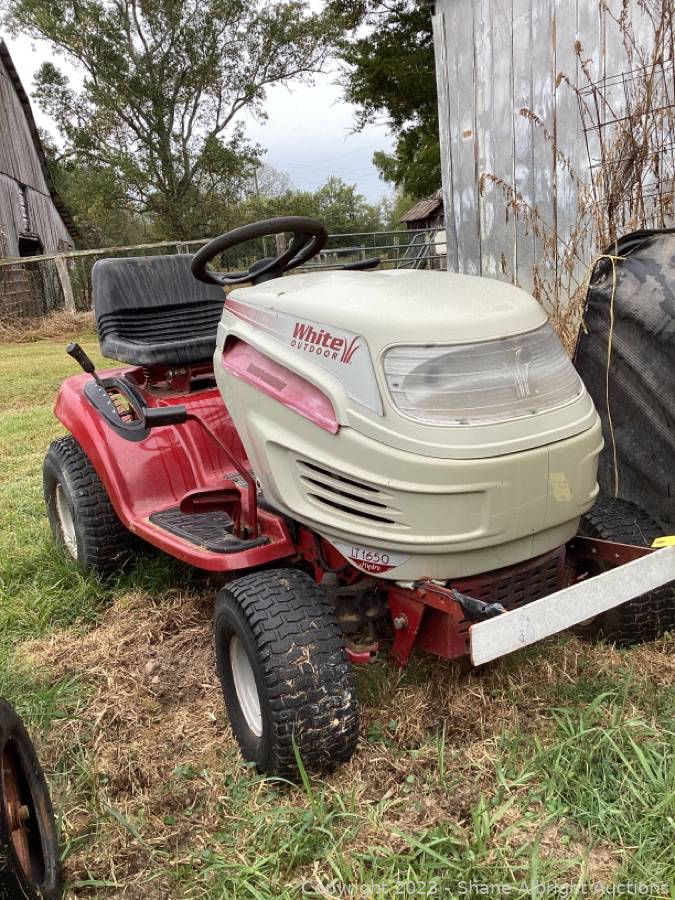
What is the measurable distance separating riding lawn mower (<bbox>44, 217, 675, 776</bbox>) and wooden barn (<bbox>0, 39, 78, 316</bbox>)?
528 inches

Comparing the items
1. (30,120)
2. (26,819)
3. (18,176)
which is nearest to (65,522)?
(26,819)

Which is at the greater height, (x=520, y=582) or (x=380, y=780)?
(x=520, y=582)

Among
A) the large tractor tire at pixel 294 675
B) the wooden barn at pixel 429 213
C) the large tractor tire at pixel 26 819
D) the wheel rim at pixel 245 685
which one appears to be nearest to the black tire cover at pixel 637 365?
the large tractor tire at pixel 294 675

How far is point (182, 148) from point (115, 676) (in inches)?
1067

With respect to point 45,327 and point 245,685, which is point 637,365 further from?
point 45,327

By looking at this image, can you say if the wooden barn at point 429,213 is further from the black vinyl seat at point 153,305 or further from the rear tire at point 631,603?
the rear tire at point 631,603

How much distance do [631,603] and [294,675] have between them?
1.00m

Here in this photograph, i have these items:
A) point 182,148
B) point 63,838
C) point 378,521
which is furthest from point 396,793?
point 182,148

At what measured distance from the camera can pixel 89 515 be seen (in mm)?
2777

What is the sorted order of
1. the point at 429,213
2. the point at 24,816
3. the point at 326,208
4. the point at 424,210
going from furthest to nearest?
the point at 326,208 → the point at 424,210 → the point at 429,213 → the point at 24,816

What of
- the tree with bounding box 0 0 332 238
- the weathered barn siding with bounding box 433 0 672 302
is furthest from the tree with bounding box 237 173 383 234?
the weathered barn siding with bounding box 433 0 672 302

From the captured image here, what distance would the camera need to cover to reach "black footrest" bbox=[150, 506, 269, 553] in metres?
2.13

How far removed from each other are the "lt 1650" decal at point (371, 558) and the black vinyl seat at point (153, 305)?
4.26 feet

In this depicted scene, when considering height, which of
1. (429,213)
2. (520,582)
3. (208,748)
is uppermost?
(520,582)
